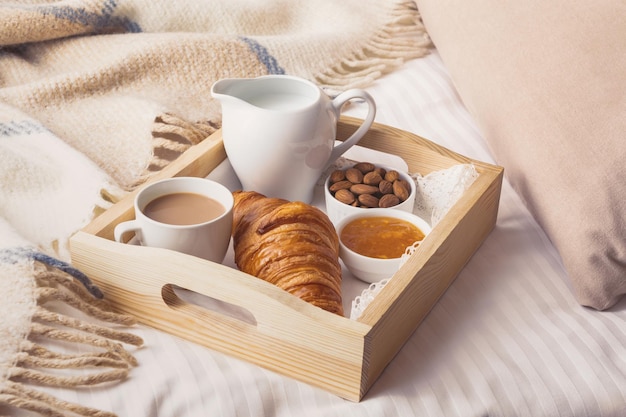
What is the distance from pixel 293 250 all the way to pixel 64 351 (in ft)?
0.79

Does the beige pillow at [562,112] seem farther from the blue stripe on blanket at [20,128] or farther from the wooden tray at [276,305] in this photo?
the blue stripe on blanket at [20,128]

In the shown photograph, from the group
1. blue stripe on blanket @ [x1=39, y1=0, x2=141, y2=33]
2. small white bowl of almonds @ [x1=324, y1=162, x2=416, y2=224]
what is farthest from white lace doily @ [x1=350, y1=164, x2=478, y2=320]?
blue stripe on blanket @ [x1=39, y1=0, x2=141, y2=33]

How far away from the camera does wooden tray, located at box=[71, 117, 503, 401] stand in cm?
79

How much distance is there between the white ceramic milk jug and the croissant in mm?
98

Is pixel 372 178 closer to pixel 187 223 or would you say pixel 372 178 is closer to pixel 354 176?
pixel 354 176

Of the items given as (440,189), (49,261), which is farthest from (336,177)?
(49,261)

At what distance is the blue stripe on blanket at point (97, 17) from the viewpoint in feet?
4.73

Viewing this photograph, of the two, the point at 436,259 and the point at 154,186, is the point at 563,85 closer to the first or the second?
the point at 436,259

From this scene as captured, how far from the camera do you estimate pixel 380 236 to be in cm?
98

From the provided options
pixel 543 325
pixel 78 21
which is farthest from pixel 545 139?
pixel 78 21

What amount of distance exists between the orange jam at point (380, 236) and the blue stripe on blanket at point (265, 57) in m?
0.50

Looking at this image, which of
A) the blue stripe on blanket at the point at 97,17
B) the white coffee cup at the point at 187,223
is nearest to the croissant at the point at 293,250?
the white coffee cup at the point at 187,223

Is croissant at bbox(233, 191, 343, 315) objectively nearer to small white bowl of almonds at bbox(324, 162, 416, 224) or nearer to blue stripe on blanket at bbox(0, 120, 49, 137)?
small white bowl of almonds at bbox(324, 162, 416, 224)

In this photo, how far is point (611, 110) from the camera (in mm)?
1031
